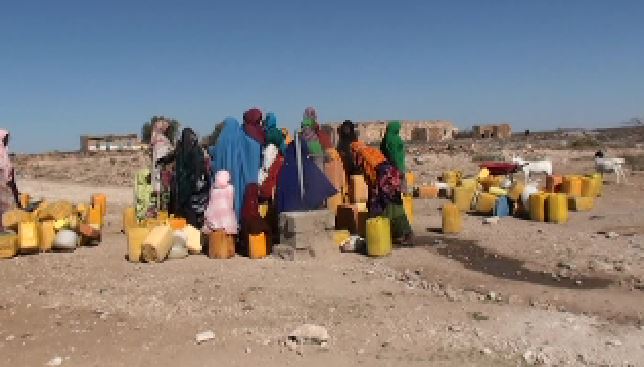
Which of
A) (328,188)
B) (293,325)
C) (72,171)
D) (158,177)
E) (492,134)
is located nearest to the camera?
(293,325)

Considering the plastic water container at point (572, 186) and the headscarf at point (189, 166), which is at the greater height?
the headscarf at point (189, 166)

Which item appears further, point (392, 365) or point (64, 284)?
point (64, 284)

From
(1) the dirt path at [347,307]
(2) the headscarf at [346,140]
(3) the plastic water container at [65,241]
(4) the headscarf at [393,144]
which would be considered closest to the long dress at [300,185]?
(1) the dirt path at [347,307]

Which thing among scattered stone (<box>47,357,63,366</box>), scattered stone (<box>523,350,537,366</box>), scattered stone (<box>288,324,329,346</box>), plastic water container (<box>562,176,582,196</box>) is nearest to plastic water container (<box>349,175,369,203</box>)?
plastic water container (<box>562,176,582,196</box>)

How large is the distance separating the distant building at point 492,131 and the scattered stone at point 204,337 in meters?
65.7

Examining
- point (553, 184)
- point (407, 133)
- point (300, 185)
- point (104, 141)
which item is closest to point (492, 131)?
point (407, 133)

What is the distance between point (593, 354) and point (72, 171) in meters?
28.8

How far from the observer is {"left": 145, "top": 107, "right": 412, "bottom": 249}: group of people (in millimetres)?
8547

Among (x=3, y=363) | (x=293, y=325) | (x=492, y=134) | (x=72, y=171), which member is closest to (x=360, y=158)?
(x=293, y=325)

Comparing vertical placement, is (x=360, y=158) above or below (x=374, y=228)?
above

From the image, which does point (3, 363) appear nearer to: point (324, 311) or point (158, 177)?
point (324, 311)

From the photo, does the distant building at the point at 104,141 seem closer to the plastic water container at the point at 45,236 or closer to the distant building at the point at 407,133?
the distant building at the point at 407,133

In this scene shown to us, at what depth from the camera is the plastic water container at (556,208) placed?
11.0 metres

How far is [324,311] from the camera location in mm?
6062
